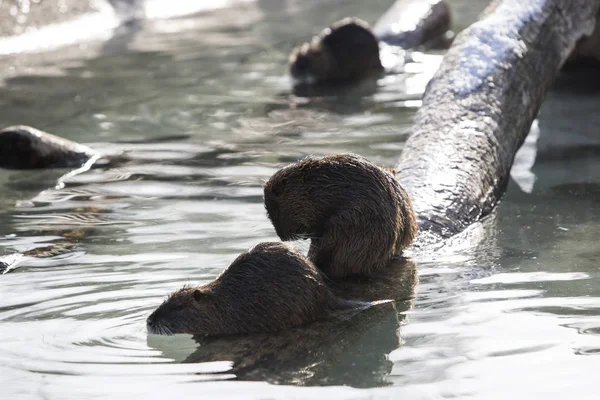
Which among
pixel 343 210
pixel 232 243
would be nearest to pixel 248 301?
pixel 343 210

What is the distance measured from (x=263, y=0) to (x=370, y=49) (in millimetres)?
6361

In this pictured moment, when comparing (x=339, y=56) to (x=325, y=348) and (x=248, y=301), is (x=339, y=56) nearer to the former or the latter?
(x=248, y=301)

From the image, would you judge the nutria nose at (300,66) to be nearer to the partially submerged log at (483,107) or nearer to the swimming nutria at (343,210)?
the partially submerged log at (483,107)

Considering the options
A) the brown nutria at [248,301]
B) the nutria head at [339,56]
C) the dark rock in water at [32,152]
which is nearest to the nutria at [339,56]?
the nutria head at [339,56]

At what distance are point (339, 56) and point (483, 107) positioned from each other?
519 cm

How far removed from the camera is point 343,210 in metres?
5.08

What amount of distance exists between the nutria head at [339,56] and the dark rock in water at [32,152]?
13.2 feet

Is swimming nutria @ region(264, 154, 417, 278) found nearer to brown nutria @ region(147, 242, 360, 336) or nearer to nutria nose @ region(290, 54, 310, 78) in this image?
brown nutria @ region(147, 242, 360, 336)

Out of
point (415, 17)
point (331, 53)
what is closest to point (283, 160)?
point (331, 53)

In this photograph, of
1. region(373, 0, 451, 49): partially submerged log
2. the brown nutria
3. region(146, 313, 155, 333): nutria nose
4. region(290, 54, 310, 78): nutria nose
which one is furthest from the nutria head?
Answer: region(146, 313, 155, 333): nutria nose

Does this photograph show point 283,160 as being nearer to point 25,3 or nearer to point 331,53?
point 331,53

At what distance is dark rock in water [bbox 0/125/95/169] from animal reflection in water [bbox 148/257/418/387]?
12.9 feet

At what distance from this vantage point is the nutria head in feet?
39.0

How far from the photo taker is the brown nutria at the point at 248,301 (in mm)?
4559
